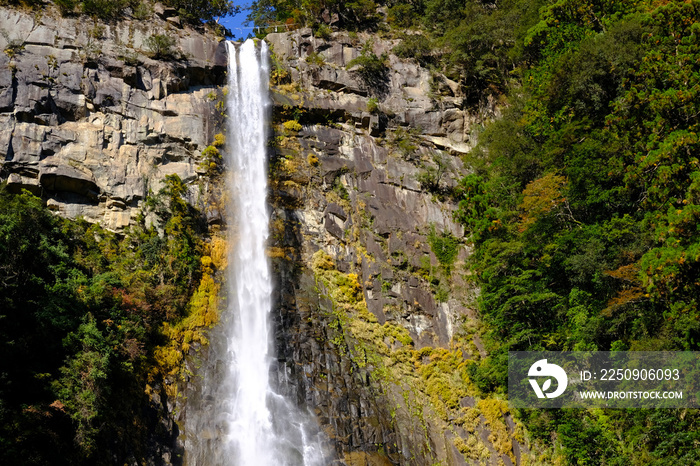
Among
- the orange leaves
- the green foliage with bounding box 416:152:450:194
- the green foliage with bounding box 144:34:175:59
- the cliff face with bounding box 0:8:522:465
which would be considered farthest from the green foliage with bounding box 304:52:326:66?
the orange leaves

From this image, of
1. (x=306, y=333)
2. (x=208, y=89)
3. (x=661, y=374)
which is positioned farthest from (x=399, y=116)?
(x=661, y=374)

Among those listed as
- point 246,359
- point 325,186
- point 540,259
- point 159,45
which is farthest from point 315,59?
point 246,359

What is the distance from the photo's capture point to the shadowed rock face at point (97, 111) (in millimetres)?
18734

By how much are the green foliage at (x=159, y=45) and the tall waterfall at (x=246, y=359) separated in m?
3.15

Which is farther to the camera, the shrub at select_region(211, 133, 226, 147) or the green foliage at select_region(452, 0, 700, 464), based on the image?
the shrub at select_region(211, 133, 226, 147)

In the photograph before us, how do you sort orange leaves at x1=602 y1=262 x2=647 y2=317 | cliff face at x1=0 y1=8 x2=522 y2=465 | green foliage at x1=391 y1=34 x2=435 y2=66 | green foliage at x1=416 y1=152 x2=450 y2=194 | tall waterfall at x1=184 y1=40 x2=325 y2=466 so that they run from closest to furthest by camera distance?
tall waterfall at x1=184 y1=40 x2=325 y2=466, orange leaves at x1=602 y1=262 x2=647 y2=317, cliff face at x1=0 y1=8 x2=522 y2=465, green foliage at x1=416 y1=152 x2=450 y2=194, green foliage at x1=391 y1=34 x2=435 y2=66

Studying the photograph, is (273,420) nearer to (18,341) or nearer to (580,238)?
(18,341)

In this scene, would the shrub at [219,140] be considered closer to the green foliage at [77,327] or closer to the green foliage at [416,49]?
the green foliage at [77,327]

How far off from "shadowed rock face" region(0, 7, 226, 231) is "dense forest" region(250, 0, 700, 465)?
1345 cm

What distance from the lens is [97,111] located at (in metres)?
20.6

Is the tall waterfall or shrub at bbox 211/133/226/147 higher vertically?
shrub at bbox 211/133/226/147

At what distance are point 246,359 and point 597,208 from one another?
540 inches

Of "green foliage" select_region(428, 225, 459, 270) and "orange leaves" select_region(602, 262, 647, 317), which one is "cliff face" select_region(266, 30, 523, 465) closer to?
"green foliage" select_region(428, 225, 459, 270)

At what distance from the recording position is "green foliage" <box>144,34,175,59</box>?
22891 mm
